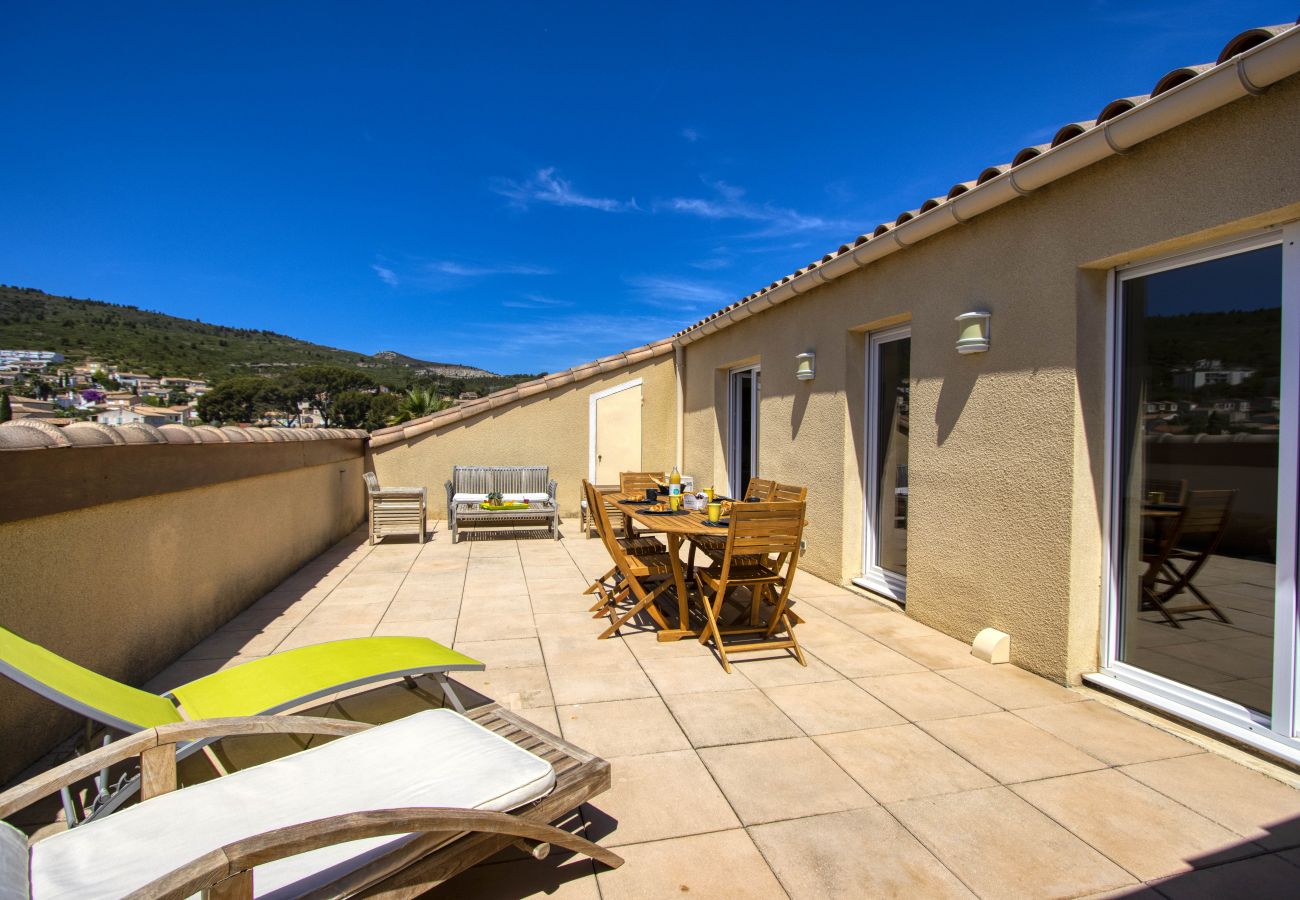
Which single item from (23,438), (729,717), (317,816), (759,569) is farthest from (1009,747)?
(23,438)

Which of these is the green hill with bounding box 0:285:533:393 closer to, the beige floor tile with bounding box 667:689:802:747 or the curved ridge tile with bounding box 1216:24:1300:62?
the beige floor tile with bounding box 667:689:802:747

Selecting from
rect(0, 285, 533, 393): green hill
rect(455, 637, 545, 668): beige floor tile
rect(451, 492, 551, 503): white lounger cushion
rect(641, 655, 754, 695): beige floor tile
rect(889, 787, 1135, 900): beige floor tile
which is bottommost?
rect(641, 655, 754, 695): beige floor tile

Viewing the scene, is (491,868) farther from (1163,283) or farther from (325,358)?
(325,358)

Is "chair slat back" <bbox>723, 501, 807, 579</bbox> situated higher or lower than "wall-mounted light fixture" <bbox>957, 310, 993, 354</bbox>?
lower

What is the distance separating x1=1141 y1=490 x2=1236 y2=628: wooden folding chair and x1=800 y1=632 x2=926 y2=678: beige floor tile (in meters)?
1.29

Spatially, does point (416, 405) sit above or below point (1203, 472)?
above

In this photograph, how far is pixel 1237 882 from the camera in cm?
201

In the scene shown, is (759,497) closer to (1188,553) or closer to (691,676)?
(691,676)

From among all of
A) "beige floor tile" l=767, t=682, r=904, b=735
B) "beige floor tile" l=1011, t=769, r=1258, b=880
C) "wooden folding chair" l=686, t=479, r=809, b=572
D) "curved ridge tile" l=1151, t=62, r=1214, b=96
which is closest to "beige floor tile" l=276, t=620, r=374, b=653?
"wooden folding chair" l=686, t=479, r=809, b=572

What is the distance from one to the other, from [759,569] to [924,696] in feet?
4.65

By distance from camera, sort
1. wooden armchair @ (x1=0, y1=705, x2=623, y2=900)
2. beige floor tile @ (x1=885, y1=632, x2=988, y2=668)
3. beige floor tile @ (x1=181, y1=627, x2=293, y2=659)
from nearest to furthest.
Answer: wooden armchair @ (x1=0, y1=705, x2=623, y2=900)
beige floor tile @ (x1=885, y1=632, x2=988, y2=668)
beige floor tile @ (x1=181, y1=627, x2=293, y2=659)

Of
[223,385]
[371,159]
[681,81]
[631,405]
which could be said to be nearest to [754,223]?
[681,81]

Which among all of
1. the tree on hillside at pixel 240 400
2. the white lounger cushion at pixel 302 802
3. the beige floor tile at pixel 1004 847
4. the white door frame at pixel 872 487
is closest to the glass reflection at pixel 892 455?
the white door frame at pixel 872 487

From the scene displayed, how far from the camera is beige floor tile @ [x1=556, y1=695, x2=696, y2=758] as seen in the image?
292 centimetres
